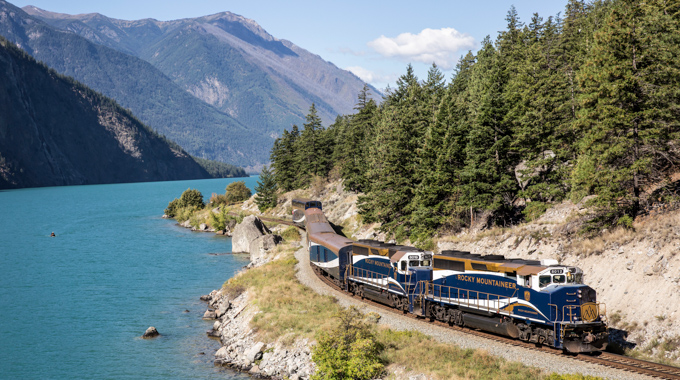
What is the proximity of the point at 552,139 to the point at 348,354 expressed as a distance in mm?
30296

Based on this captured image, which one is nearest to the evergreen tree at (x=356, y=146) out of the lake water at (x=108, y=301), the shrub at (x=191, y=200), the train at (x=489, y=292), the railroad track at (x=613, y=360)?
Result: the lake water at (x=108, y=301)

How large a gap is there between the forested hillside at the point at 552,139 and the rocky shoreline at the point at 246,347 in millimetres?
20345

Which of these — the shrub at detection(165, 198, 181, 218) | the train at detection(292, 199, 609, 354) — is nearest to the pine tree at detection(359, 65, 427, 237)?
the train at detection(292, 199, 609, 354)

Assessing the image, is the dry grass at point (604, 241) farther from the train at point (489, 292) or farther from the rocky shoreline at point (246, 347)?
→ the rocky shoreline at point (246, 347)

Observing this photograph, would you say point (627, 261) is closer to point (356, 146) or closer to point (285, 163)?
point (356, 146)

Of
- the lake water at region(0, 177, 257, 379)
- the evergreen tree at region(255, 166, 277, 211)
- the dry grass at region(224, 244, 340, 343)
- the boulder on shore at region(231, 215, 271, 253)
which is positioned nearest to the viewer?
the dry grass at region(224, 244, 340, 343)

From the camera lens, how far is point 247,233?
80375 millimetres

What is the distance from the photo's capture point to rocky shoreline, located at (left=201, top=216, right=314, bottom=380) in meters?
29.5

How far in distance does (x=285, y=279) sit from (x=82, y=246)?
6291 cm

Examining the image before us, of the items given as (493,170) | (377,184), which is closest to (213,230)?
(377,184)

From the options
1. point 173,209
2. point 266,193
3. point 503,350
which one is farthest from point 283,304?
point 173,209

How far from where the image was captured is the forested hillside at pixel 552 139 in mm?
31484

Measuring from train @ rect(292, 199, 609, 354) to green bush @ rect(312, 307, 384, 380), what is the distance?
587 cm

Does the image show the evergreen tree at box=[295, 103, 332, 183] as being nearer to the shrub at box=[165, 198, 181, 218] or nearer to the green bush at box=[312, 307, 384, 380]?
the shrub at box=[165, 198, 181, 218]
